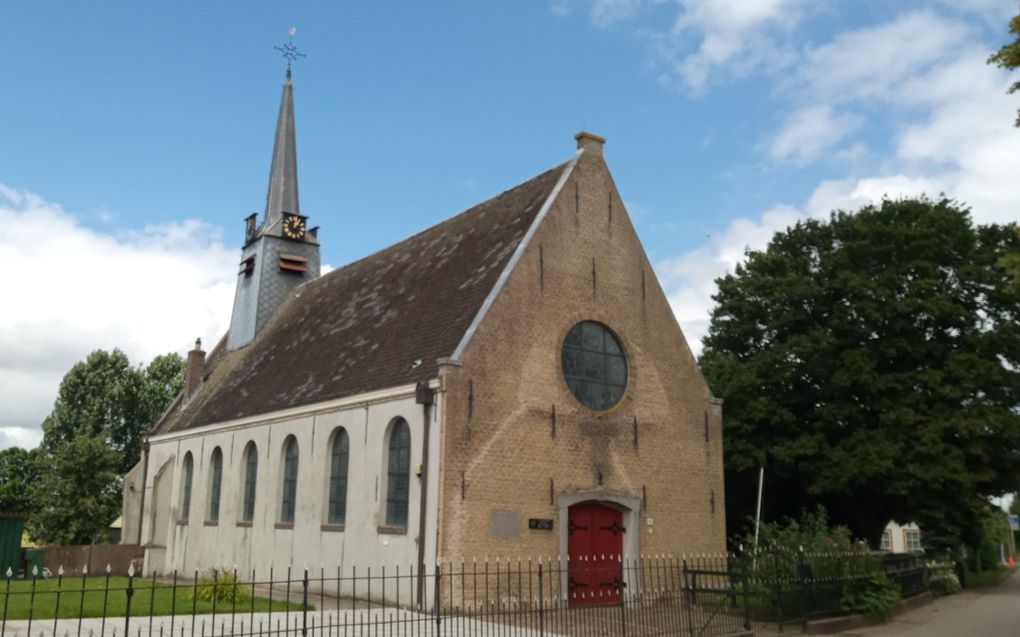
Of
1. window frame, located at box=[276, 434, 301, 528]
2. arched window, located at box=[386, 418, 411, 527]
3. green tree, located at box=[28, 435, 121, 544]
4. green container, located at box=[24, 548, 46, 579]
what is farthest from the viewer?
green tree, located at box=[28, 435, 121, 544]

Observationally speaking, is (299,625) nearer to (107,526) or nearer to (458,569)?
(458,569)

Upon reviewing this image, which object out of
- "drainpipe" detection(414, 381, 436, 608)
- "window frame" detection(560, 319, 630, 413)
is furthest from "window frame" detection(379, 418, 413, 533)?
"window frame" detection(560, 319, 630, 413)

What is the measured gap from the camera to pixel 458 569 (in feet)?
53.0

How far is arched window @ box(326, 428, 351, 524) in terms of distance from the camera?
19.5 meters

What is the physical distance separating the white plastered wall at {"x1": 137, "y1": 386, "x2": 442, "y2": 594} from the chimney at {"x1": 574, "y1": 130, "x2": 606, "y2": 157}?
7847 mm

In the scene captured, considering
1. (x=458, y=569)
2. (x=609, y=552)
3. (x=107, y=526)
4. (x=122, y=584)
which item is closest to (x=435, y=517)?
(x=458, y=569)

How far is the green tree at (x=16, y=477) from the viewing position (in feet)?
183

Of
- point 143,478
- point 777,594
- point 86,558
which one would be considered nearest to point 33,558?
point 86,558

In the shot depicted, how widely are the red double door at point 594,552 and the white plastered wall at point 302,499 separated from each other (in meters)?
3.51

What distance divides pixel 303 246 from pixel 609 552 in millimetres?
20531

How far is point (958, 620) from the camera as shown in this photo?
1833 cm

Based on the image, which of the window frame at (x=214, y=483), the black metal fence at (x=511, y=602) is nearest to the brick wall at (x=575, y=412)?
the black metal fence at (x=511, y=602)

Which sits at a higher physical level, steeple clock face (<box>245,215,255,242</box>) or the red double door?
steeple clock face (<box>245,215,255,242</box>)

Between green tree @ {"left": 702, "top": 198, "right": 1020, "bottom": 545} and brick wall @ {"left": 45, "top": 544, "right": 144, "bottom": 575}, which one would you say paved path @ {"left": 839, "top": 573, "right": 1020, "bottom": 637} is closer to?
green tree @ {"left": 702, "top": 198, "right": 1020, "bottom": 545}
